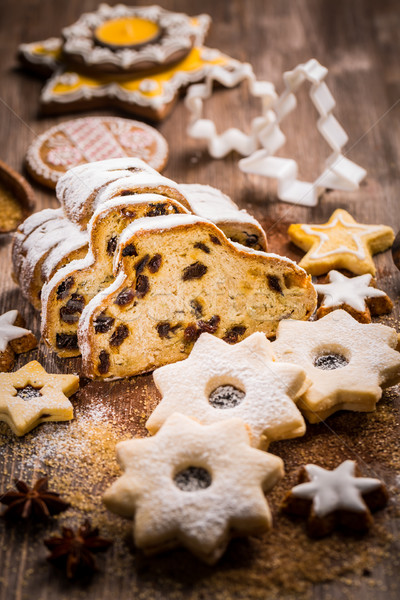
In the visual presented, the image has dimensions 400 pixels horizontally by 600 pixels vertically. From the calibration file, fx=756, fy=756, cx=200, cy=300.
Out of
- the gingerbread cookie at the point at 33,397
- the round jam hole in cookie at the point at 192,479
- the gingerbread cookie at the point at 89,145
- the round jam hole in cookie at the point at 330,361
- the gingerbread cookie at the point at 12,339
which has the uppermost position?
the round jam hole in cookie at the point at 330,361

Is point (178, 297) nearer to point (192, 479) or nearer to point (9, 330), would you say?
point (9, 330)

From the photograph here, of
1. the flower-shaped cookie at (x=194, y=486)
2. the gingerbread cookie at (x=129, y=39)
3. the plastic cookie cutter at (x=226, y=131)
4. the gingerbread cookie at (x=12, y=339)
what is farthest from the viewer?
the gingerbread cookie at (x=129, y=39)

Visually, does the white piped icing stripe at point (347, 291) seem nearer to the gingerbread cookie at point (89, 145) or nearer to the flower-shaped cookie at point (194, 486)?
the flower-shaped cookie at point (194, 486)

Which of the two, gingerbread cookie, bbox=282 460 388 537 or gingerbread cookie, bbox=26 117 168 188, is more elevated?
gingerbread cookie, bbox=282 460 388 537

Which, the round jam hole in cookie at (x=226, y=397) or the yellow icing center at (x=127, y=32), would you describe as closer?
the round jam hole in cookie at (x=226, y=397)

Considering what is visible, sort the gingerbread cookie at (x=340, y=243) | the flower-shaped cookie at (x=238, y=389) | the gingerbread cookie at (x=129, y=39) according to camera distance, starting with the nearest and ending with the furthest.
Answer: the flower-shaped cookie at (x=238, y=389)
the gingerbread cookie at (x=340, y=243)
the gingerbread cookie at (x=129, y=39)

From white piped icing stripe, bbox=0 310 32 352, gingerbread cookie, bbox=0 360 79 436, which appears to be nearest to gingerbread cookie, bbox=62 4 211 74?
white piped icing stripe, bbox=0 310 32 352

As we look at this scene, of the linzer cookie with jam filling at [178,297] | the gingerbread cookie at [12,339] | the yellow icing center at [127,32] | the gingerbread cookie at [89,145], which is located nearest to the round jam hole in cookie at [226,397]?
the linzer cookie with jam filling at [178,297]

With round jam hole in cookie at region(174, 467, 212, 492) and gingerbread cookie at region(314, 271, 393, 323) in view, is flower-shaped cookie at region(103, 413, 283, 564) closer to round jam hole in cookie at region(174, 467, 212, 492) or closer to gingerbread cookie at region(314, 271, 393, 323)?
round jam hole in cookie at region(174, 467, 212, 492)

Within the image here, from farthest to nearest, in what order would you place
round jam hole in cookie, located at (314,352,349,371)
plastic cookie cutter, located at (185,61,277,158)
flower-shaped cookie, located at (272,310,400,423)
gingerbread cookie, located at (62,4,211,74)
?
gingerbread cookie, located at (62,4,211,74), plastic cookie cutter, located at (185,61,277,158), round jam hole in cookie, located at (314,352,349,371), flower-shaped cookie, located at (272,310,400,423)
